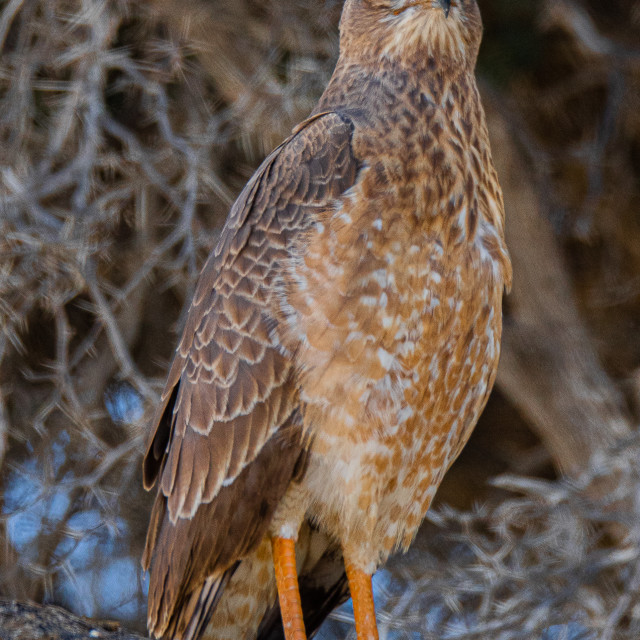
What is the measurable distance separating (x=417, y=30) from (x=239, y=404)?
1.30 metres

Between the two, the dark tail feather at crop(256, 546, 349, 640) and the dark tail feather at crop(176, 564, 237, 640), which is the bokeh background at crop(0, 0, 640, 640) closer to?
the dark tail feather at crop(256, 546, 349, 640)

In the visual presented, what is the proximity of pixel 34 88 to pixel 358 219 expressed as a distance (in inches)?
93.8

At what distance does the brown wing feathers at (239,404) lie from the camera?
3244 mm

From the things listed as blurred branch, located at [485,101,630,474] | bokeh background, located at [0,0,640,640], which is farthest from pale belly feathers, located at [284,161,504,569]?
blurred branch, located at [485,101,630,474]

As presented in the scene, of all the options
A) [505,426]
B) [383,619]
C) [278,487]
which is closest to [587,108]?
[505,426]

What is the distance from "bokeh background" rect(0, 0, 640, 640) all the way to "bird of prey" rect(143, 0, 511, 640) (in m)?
0.84

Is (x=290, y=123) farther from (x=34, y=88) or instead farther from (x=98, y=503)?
(x=98, y=503)

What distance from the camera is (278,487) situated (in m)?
3.25

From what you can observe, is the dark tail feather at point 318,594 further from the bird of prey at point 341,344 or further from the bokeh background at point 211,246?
the bokeh background at point 211,246

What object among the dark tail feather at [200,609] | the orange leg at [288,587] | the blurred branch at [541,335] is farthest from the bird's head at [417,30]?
the blurred branch at [541,335]

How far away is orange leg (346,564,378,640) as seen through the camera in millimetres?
3518

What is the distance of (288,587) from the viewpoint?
334 cm

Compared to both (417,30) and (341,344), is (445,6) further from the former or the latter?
(341,344)

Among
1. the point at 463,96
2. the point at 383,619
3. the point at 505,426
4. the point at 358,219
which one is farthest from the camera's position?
the point at 505,426
